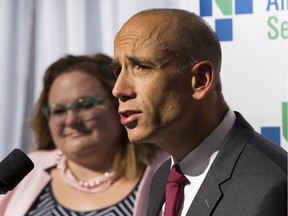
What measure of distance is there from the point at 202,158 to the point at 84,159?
989 millimetres

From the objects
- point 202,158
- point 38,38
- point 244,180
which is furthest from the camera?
point 38,38

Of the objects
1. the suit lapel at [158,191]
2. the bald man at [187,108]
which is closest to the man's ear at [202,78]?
the bald man at [187,108]

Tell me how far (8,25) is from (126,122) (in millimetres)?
1674

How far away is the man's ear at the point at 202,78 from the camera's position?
1246 mm

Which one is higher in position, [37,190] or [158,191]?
[158,191]

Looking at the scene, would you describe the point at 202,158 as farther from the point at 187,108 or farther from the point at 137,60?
the point at 137,60

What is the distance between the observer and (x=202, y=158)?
1277 millimetres

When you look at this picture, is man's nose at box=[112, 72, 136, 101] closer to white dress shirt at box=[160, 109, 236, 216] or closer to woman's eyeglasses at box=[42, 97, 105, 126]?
white dress shirt at box=[160, 109, 236, 216]

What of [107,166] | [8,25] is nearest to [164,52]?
[107,166]

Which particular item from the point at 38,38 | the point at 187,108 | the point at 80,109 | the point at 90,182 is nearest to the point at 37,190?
the point at 90,182

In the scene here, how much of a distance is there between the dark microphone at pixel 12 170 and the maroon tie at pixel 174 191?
29 cm

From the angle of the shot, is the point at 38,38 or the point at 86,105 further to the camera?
the point at 38,38

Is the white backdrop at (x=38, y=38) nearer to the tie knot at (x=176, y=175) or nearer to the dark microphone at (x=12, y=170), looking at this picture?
the tie knot at (x=176, y=175)

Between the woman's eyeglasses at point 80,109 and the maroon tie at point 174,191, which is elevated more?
the maroon tie at point 174,191
